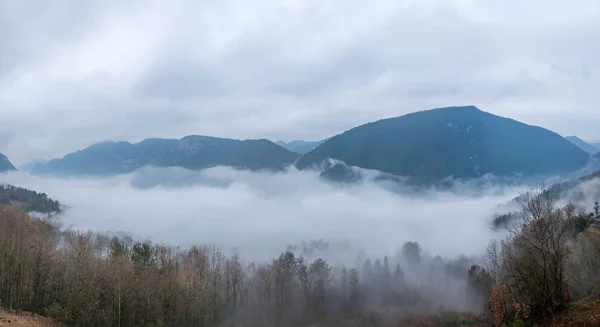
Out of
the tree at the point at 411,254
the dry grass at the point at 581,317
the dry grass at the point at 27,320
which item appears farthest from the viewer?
the tree at the point at 411,254

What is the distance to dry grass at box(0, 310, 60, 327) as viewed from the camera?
150 feet

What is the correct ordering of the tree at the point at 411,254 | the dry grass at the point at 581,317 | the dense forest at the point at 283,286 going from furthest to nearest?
1. the tree at the point at 411,254
2. the dense forest at the point at 283,286
3. the dry grass at the point at 581,317

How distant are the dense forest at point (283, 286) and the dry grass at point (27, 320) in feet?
7.02

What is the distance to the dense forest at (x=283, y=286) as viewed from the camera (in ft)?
121

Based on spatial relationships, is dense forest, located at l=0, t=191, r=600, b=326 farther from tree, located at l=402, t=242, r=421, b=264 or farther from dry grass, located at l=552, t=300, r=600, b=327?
tree, located at l=402, t=242, r=421, b=264

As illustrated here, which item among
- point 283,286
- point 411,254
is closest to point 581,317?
point 283,286

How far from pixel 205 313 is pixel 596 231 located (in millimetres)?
87630

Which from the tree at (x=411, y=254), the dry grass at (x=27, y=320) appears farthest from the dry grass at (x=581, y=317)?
the tree at (x=411, y=254)

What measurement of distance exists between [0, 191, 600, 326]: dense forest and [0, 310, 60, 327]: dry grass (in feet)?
7.02

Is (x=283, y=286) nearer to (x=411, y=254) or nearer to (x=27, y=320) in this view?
(x=27, y=320)

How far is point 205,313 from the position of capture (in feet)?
241

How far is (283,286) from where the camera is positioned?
359 ft

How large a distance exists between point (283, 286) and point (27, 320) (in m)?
66.0

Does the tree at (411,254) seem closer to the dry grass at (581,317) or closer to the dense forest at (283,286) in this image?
the dense forest at (283,286)
